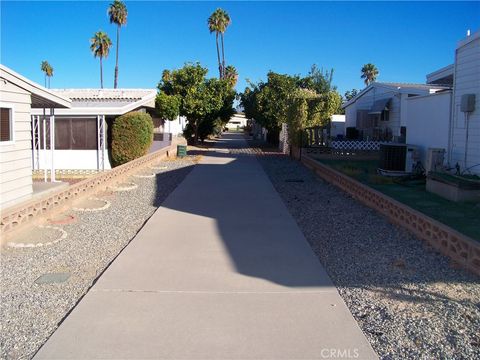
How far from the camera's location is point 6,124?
9258 mm

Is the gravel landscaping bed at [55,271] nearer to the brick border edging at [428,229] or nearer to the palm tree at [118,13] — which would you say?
the brick border edging at [428,229]

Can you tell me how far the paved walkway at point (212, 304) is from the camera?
4.05 metres

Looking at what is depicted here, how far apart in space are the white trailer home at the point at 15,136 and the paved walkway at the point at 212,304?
9.42 ft

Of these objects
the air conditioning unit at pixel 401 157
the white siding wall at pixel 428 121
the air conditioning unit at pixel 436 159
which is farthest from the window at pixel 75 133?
the air conditioning unit at pixel 436 159

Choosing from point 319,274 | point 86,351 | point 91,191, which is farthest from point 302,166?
point 86,351

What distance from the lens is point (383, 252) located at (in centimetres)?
696

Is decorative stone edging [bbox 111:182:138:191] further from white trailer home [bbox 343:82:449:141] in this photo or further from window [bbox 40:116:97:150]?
white trailer home [bbox 343:82:449:141]

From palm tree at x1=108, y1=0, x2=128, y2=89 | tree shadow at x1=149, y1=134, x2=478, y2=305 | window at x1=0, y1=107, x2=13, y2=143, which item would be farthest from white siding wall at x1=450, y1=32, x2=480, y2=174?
palm tree at x1=108, y1=0, x2=128, y2=89

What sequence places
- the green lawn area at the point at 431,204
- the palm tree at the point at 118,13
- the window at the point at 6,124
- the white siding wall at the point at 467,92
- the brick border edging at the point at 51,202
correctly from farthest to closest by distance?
the palm tree at the point at 118,13 < the white siding wall at the point at 467,92 < the window at the point at 6,124 < the green lawn area at the point at 431,204 < the brick border edging at the point at 51,202

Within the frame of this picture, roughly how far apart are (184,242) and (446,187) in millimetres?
6365

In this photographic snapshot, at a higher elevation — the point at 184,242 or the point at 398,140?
the point at 398,140

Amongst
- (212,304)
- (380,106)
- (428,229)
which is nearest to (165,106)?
(380,106)

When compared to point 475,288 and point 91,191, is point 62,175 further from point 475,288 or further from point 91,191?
point 475,288

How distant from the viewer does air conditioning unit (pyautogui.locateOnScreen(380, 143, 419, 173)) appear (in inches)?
594
